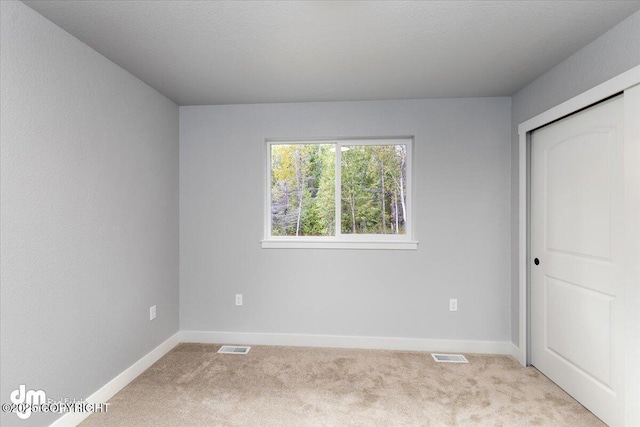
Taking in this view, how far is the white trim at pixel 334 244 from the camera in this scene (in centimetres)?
326

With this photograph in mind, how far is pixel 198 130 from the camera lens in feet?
11.3

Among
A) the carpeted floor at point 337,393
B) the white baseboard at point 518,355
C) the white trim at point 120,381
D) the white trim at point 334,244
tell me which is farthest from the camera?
the white trim at point 334,244

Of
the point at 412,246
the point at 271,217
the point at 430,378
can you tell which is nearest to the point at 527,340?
the point at 430,378

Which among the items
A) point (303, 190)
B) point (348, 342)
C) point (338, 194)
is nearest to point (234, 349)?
point (348, 342)

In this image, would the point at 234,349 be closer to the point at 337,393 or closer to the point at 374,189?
the point at 337,393

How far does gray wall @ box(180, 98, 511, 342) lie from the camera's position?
3197 millimetres

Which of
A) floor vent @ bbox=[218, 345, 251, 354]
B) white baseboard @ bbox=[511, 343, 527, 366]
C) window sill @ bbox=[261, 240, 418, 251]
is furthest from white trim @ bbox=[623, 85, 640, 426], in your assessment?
floor vent @ bbox=[218, 345, 251, 354]

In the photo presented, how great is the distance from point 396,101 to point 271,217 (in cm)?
172

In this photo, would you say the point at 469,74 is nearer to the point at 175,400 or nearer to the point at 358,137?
the point at 358,137

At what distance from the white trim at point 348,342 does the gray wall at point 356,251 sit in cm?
6

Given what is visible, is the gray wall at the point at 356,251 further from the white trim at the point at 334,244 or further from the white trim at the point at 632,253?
the white trim at the point at 632,253

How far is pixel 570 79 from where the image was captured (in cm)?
235

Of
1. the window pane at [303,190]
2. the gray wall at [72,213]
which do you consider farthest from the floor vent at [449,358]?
the gray wall at [72,213]

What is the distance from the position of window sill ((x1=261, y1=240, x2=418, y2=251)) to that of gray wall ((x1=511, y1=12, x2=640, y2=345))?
1.00 m
